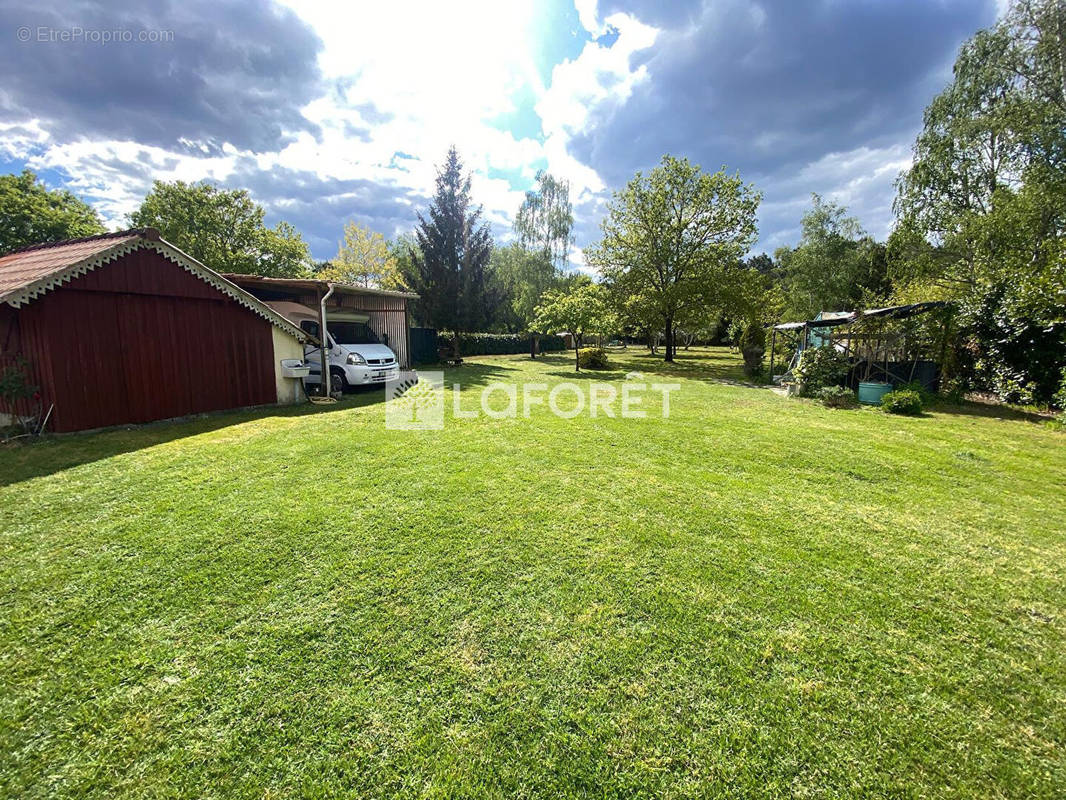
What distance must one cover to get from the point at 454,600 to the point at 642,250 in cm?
2310

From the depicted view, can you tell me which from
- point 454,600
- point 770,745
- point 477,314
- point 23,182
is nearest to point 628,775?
point 770,745

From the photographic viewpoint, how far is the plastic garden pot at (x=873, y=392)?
9609 mm

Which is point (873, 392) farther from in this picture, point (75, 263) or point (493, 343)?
point (493, 343)

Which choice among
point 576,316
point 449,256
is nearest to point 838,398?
point 576,316

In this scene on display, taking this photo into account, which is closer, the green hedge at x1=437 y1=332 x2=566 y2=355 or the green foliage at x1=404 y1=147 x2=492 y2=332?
the green foliage at x1=404 y1=147 x2=492 y2=332

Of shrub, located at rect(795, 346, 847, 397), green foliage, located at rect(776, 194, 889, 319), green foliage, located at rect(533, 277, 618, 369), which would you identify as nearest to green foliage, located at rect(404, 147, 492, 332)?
green foliage, located at rect(533, 277, 618, 369)

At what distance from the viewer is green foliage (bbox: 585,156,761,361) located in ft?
68.1

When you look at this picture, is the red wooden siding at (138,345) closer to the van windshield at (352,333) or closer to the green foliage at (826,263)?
the van windshield at (352,333)

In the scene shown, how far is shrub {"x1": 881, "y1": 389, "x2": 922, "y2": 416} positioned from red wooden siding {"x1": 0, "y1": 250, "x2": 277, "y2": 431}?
14145mm

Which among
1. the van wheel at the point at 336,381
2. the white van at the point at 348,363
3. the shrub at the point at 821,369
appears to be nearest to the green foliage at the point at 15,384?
the white van at the point at 348,363

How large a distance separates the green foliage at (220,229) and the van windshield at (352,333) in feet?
67.9

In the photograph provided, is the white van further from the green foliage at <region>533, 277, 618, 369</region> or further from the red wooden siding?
the green foliage at <region>533, 277, 618, 369</region>

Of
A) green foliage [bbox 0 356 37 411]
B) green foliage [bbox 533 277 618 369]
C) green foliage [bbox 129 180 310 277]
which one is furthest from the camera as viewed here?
green foliage [bbox 129 180 310 277]

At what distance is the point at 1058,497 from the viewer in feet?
14.2
